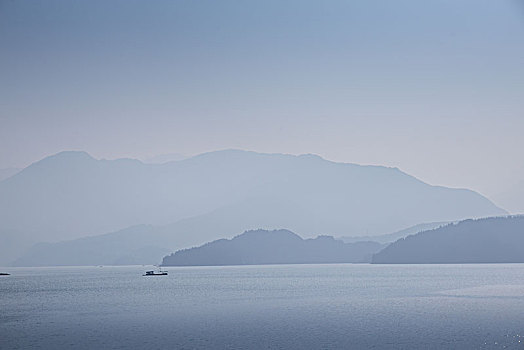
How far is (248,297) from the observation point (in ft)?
474

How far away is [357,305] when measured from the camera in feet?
391

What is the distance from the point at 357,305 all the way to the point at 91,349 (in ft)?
210

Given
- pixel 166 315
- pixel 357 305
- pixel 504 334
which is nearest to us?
pixel 504 334

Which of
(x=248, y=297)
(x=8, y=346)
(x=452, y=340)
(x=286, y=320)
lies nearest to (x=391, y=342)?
(x=452, y=340)

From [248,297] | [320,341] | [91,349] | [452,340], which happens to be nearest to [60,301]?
[248,297]

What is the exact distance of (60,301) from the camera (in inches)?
5522

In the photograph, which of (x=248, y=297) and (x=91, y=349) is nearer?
(x=91, y=349)

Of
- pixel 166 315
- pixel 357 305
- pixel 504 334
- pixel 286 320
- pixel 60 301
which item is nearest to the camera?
pixel 504 334

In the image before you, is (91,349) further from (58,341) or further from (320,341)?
(320,341)

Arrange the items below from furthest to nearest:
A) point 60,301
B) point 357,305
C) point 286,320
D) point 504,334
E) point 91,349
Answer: point 60,301 < point 357,305 < point 286,320 < point 504,334 < point 91,349

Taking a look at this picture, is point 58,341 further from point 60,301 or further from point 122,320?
point 60,301

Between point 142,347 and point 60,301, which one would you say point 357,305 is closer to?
point 142,347

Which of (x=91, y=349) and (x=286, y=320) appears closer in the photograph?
(x=91, y=349)

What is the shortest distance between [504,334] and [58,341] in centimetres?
5487
